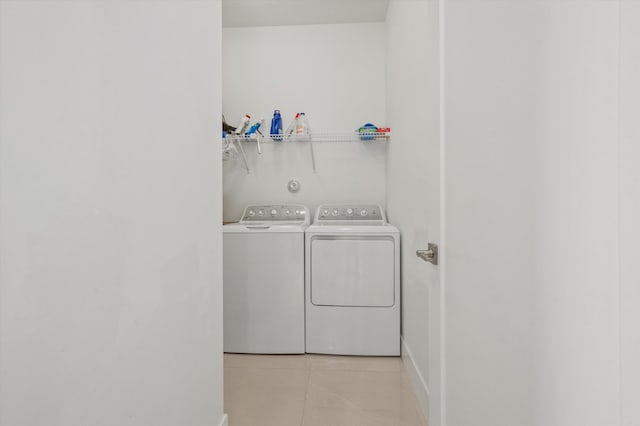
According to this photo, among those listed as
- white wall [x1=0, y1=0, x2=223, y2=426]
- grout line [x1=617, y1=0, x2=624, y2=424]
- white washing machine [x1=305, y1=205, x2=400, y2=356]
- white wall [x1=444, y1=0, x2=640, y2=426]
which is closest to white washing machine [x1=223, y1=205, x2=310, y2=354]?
white washing machine [x1=305, y1=205, x2=400, y2=356]

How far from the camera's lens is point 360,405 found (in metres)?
1.66

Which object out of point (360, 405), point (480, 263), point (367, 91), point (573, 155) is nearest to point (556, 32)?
point (573, 155)

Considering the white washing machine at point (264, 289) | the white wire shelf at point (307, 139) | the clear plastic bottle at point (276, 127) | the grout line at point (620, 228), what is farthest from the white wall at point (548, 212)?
the clear plastic bottle at point (276, 127)

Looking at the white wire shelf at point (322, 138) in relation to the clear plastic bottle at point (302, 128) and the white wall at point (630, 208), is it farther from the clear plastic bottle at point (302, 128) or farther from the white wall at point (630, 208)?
the white wall at point (630, 208)

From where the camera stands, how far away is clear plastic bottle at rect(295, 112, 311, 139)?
2.78 meters

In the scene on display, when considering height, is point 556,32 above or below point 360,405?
above

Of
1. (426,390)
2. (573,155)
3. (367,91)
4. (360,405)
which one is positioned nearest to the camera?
(573,155)

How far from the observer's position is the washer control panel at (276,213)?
2.72 m

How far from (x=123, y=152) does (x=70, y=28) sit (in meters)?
0.25

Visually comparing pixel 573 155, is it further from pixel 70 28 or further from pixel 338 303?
pixel 338 303

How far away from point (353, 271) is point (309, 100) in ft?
5.27

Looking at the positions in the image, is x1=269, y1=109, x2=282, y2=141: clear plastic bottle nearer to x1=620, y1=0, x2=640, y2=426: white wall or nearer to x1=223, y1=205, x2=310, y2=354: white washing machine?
x1=223, y1=205, x2=310, y2=354: white washing machine

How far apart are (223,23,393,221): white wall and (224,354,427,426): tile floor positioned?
4.37ft

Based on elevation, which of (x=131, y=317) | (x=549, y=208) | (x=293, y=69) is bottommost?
(x=131, y=317)
